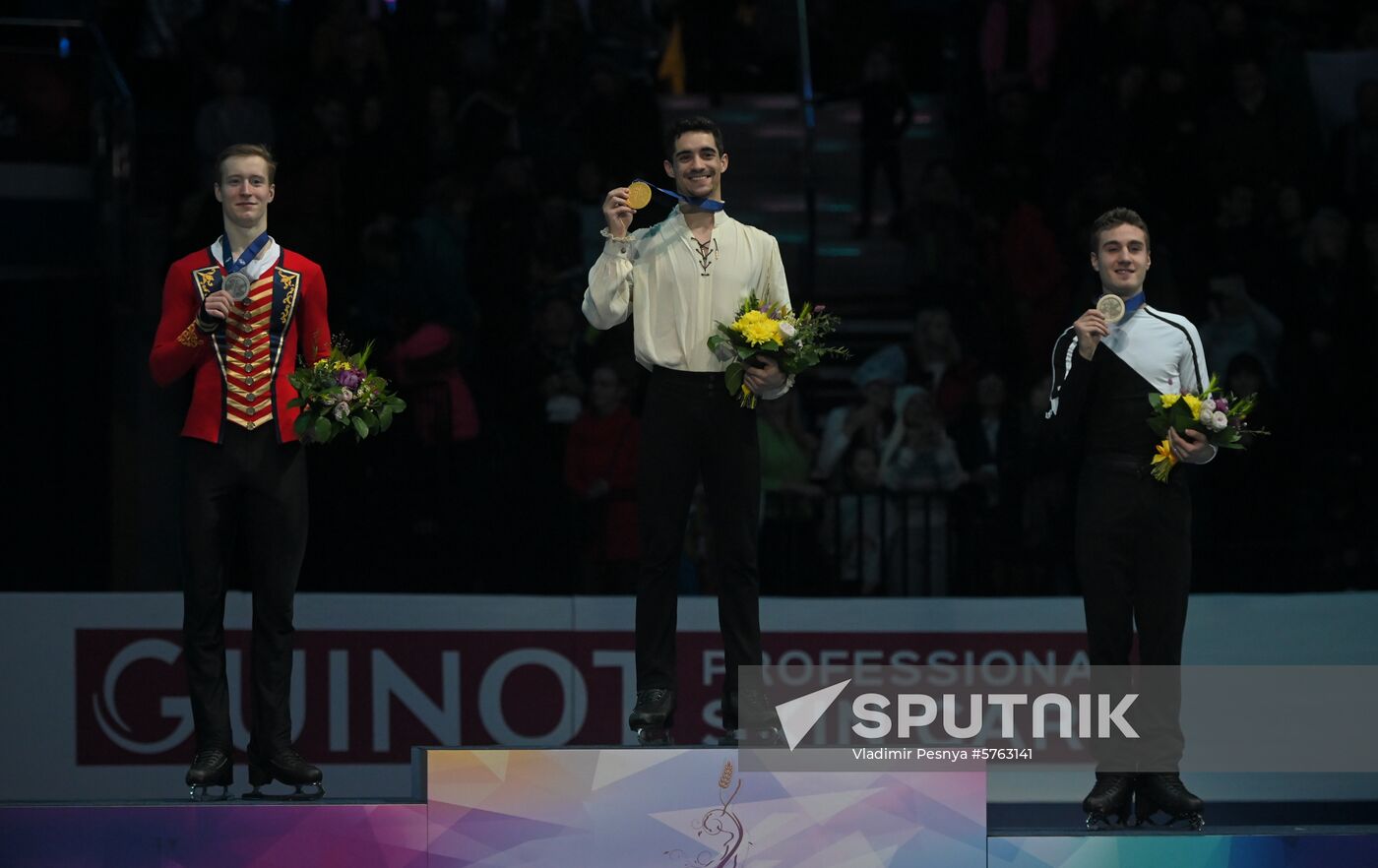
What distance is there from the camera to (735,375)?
6492 mm

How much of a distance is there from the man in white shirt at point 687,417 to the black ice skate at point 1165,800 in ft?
4.34

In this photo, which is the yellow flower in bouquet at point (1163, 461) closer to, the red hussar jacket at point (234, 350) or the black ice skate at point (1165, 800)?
the black ice skate at point (1165, 800)

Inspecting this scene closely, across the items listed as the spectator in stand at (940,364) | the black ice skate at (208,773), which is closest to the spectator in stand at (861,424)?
the spectator in stand at (940,364)

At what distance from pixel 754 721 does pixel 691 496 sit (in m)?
0.75

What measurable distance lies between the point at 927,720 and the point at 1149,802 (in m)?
0.78

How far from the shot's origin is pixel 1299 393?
10.2 m

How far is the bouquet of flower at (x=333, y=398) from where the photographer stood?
645cm

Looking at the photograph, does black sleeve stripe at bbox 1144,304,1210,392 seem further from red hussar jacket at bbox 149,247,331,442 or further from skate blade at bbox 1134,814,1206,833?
red hussar jacket at bbox 149,247,331,442

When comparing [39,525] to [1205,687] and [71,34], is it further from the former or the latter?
[1205,687]

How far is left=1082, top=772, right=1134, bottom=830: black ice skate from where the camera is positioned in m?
6.53

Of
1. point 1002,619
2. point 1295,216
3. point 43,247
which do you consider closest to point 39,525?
point 43,247

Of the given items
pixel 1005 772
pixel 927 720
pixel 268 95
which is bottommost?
pixel 1005 772

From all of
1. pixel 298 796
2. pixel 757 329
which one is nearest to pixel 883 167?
pixel 757 329

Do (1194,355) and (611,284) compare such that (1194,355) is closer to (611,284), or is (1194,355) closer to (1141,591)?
(1141,591)
